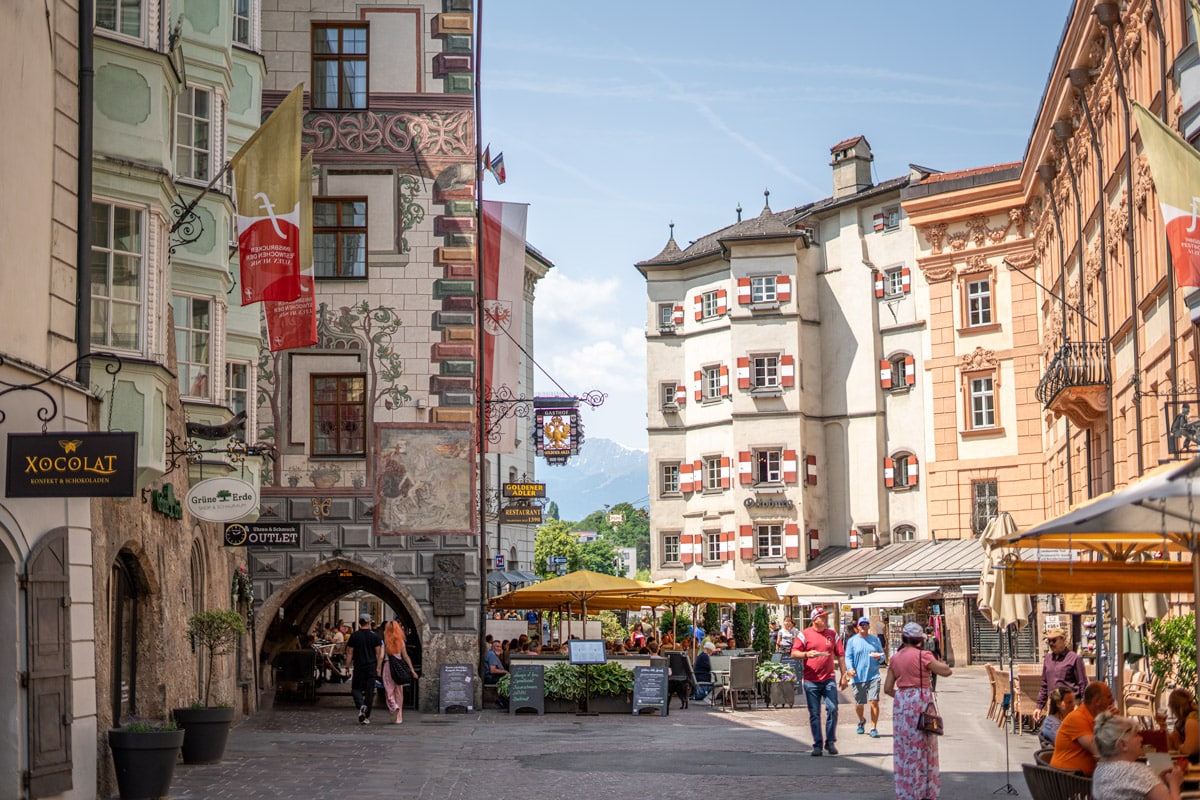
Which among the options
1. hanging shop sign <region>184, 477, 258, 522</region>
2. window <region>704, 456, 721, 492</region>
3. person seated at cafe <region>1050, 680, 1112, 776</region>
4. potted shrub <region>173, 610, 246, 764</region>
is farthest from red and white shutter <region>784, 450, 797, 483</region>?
person seated at cafe <region>1050, 680, 1112, 776</region>

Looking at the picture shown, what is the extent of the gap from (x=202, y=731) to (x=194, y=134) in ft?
27.0

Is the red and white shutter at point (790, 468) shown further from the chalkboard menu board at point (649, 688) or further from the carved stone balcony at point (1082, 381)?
the chalkboard menu board at point (649, 688)

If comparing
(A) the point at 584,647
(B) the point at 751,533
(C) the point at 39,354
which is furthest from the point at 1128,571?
(B) the point at 751,533

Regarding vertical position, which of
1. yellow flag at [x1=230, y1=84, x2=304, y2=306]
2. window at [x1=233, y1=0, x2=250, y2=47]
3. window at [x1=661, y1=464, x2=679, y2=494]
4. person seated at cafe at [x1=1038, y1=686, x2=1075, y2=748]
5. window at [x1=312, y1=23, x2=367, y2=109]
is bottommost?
person seated at cafe at [x1=1038, y1=686, x2=1075, y2=748]

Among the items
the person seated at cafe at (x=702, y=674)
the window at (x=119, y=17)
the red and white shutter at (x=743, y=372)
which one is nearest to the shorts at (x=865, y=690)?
the person seated at cafe at (x=702, y=674)

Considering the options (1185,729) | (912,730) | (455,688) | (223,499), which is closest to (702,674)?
(455,688)

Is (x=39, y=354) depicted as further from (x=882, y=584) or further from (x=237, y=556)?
(x=882, y=584)

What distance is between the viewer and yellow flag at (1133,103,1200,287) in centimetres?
1744

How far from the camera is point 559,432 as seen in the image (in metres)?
49.6

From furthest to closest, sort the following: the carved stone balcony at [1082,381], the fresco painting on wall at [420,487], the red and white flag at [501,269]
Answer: the red and white flag at [501,269]
the carved stone balcony at [1082,381]
the fresco painting on wall at [420,487]

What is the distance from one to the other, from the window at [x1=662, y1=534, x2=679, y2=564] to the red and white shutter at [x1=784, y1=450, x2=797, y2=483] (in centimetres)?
651

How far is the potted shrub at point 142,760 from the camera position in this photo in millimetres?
15125

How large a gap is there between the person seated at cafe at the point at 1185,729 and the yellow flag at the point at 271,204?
1121 cm

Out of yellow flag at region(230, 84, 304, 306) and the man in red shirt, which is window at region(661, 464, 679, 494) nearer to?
the man in red shirt
